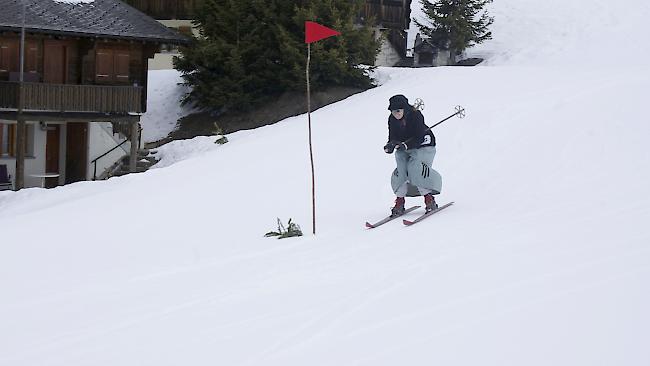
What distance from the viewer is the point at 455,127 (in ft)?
62.0

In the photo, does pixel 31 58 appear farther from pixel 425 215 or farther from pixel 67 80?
pixel 425 215

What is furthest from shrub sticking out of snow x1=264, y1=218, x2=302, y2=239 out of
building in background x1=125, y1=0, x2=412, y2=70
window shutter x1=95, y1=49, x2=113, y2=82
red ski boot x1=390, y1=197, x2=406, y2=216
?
building in background x1=125, y1=0, x2=412, y2=70

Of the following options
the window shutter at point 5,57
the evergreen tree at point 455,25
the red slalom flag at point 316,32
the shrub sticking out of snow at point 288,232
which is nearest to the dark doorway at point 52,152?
the window shutter at point 5,57

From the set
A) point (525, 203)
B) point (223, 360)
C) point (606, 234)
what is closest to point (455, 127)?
point (525, 203)

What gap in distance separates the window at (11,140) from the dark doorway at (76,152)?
1642 mm

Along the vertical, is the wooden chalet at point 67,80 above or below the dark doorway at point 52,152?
above

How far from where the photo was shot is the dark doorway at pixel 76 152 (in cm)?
2666

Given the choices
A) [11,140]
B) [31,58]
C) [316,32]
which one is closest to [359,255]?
[316,32]

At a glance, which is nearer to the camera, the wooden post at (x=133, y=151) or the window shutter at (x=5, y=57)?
the window shutter at (x=5, y=57)

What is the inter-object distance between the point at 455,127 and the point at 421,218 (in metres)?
7.93

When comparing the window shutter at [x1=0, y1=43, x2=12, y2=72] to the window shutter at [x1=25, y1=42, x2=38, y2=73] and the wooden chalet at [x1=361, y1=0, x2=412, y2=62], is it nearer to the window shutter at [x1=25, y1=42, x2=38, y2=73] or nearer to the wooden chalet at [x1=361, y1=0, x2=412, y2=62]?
the window shutter at [x1=25, y1=42, x2=38, y2=73]

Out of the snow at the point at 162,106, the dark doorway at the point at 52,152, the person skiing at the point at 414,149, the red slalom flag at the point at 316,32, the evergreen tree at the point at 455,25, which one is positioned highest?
the evergreen tree at the point at 455,25

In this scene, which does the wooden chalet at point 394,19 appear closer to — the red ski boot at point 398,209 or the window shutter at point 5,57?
the window shutter at point 5,57

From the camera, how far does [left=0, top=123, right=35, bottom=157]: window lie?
25.1 m
